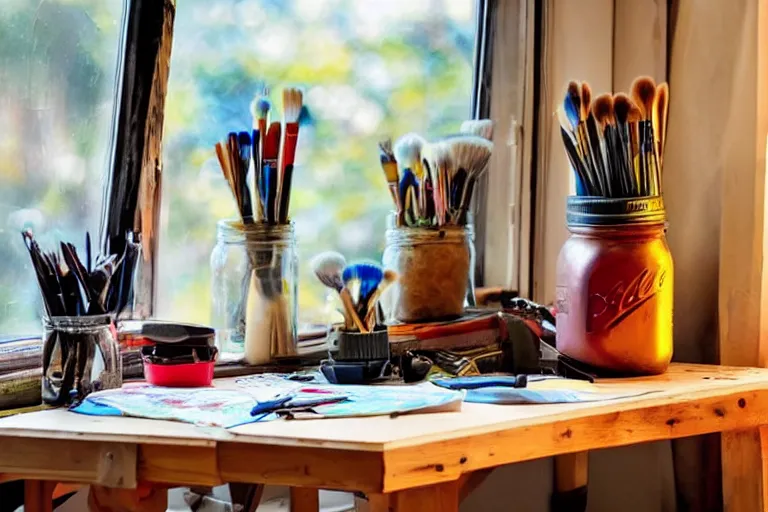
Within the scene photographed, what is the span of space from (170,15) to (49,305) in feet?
1.48

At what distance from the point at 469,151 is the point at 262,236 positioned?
0.32m

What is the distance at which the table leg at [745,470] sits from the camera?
1.09 m

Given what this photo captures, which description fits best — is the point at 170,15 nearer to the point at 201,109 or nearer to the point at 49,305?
the point at 201,109

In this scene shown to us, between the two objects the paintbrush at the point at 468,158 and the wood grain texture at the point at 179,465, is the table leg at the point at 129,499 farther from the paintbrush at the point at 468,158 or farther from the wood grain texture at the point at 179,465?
the paintbrush at the point at 468,158

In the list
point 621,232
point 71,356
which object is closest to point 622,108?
point 621,232

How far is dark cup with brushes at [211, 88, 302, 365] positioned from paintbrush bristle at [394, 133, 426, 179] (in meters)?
0.19

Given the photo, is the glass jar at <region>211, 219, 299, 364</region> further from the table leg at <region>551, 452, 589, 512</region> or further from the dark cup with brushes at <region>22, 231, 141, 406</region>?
the table leg at <region>551, 452, 589, 512</region>

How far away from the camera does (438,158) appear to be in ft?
4.06

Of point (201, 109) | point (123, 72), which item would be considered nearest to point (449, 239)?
point (201, 109)

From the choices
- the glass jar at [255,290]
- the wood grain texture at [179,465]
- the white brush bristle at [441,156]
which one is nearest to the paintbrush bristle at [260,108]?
the glass jar at [255,290]

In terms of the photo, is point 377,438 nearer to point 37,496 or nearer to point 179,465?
point 179,465

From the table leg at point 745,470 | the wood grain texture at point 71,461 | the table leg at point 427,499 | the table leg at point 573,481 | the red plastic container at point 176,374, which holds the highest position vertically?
the red plastic container at point 176,374

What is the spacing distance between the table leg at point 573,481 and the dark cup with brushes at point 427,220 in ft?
1.06

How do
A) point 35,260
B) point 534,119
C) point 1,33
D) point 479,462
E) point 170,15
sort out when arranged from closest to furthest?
point 479,462 → point 35,260 → point 1,33 → point 170,15 → point 534,119
